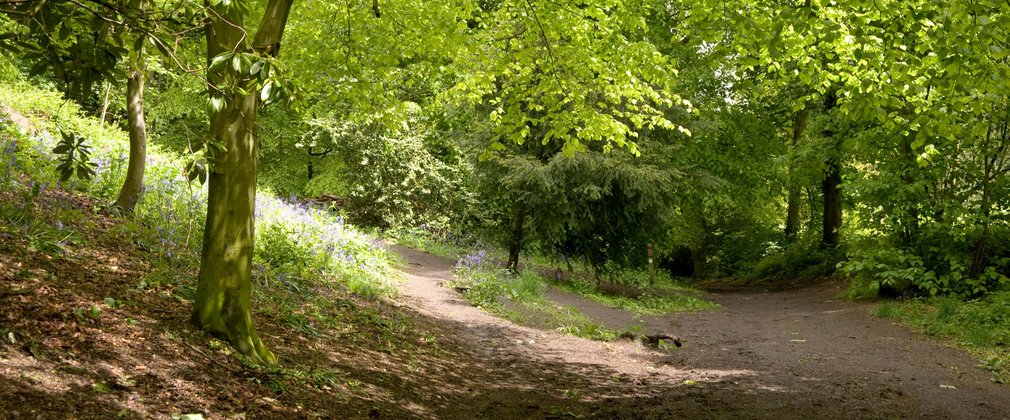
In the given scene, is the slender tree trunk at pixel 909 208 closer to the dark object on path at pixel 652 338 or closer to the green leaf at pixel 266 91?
the dark object on path at pixel 652 338

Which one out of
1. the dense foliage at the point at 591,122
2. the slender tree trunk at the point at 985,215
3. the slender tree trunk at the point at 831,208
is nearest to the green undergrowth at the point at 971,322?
the dense foliage at the point at 591,122

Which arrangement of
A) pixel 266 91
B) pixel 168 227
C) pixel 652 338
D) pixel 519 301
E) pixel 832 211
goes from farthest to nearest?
pixel 832 211 < pixel 519 301 < pixel 652 338 < pixel 168 227 < pixel 266 91

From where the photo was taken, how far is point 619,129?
7316 millimetres

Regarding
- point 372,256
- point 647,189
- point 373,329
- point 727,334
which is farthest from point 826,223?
point 373,329

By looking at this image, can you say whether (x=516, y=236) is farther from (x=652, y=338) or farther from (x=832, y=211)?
(x=832, y=211)

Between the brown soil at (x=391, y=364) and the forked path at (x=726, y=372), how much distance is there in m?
0.03

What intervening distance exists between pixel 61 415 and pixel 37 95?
13962mm

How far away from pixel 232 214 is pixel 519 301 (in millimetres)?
7384

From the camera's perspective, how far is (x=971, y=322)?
9.77 m

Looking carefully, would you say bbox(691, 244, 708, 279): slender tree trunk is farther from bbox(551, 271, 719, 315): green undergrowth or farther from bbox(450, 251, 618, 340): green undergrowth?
bbox(450, 251, 618, 340): green undergrowth

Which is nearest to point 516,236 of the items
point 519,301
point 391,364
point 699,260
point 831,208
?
point 519,301

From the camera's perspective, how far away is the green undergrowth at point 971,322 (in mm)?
8062

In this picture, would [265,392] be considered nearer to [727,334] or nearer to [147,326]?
[147,326]

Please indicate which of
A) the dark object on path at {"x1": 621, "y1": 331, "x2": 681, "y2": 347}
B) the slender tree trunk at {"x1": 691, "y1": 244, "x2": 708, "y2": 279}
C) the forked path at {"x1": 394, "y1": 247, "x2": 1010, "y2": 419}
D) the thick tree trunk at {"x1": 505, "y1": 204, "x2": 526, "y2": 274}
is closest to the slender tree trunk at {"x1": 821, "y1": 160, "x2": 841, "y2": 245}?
the slender tree trunk at {"x1": 691, "y1": 244, "x2": 708, "y2": 279}
